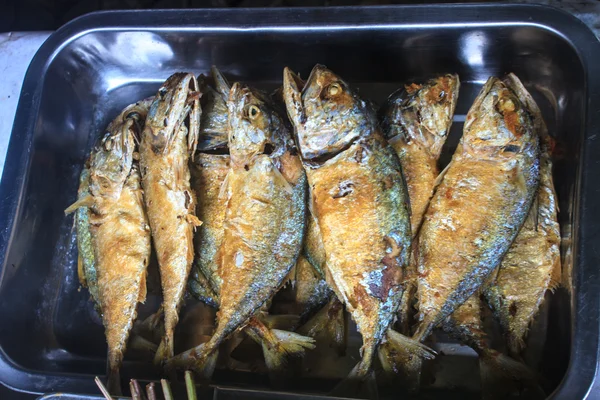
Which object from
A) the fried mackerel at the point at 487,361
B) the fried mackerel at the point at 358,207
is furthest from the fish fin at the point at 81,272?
the fried mackerel at the point at 487,361

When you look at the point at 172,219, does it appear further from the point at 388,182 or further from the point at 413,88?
the point at 413,88

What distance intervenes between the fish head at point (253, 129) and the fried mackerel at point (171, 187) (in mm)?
204

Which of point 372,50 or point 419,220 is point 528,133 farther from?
point 372,50

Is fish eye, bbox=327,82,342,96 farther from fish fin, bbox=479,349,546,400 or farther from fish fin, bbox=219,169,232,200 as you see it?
fish fin, bbox=479,349,546,400

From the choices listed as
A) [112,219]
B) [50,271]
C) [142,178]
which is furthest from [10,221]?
[142,178]

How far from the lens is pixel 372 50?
2.27 m

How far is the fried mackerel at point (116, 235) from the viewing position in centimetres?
199

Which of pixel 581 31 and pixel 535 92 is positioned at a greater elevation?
pixel 581 31

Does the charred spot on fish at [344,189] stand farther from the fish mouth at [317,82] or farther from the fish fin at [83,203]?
the fish fin at [83,203]

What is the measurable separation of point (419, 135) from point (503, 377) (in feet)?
3.31

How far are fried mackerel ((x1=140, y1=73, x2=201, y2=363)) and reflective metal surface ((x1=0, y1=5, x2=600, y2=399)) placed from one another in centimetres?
43

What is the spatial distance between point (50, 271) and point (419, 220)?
1.86 meters

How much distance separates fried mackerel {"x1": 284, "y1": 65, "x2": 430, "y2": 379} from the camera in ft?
5.67

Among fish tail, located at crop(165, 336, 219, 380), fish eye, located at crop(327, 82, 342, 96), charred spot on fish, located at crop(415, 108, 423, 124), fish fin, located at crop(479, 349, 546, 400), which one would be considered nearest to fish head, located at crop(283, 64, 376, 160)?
fish eye, located at crop(327, 82, 342, 96)
